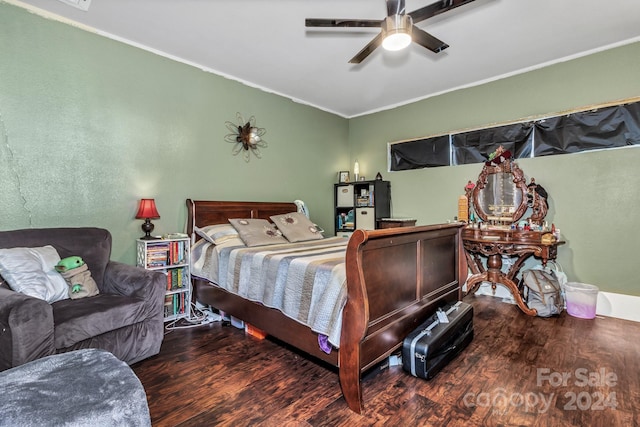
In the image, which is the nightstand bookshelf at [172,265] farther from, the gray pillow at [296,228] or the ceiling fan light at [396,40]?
the ceiling fan light at [396,40]

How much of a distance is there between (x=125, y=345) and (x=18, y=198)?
1511 millimetres

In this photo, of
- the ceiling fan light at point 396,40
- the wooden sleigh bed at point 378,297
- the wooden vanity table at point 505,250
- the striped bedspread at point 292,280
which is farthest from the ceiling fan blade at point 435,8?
the wooden vanity table at point 505,250

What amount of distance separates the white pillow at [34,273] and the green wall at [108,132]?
532 mm

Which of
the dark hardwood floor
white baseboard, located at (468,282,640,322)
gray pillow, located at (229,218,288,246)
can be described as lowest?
the dark hardwood floor

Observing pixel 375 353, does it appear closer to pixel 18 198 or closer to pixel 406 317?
pixel 406 317

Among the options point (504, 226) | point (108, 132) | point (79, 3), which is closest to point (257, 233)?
point (108, 132)

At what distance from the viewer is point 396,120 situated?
479cm

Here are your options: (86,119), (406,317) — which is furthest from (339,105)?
(406,317)

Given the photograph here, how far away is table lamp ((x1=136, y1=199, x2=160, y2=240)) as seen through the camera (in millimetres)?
2879

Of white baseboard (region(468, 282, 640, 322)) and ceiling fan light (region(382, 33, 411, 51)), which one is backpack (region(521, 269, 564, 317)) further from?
ceiling fan light (region(382, 33, 411, 51))

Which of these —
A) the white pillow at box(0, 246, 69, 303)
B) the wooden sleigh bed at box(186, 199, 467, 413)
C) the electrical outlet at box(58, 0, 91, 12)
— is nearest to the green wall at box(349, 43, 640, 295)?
the wooden sleigh bed at box(186, 199, 467, 413)

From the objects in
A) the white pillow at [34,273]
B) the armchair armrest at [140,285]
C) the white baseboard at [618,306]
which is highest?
the white pillow at [34,273]

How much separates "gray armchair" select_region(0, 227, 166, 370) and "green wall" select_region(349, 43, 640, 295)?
3695 millimetres

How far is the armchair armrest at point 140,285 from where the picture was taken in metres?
2.24
